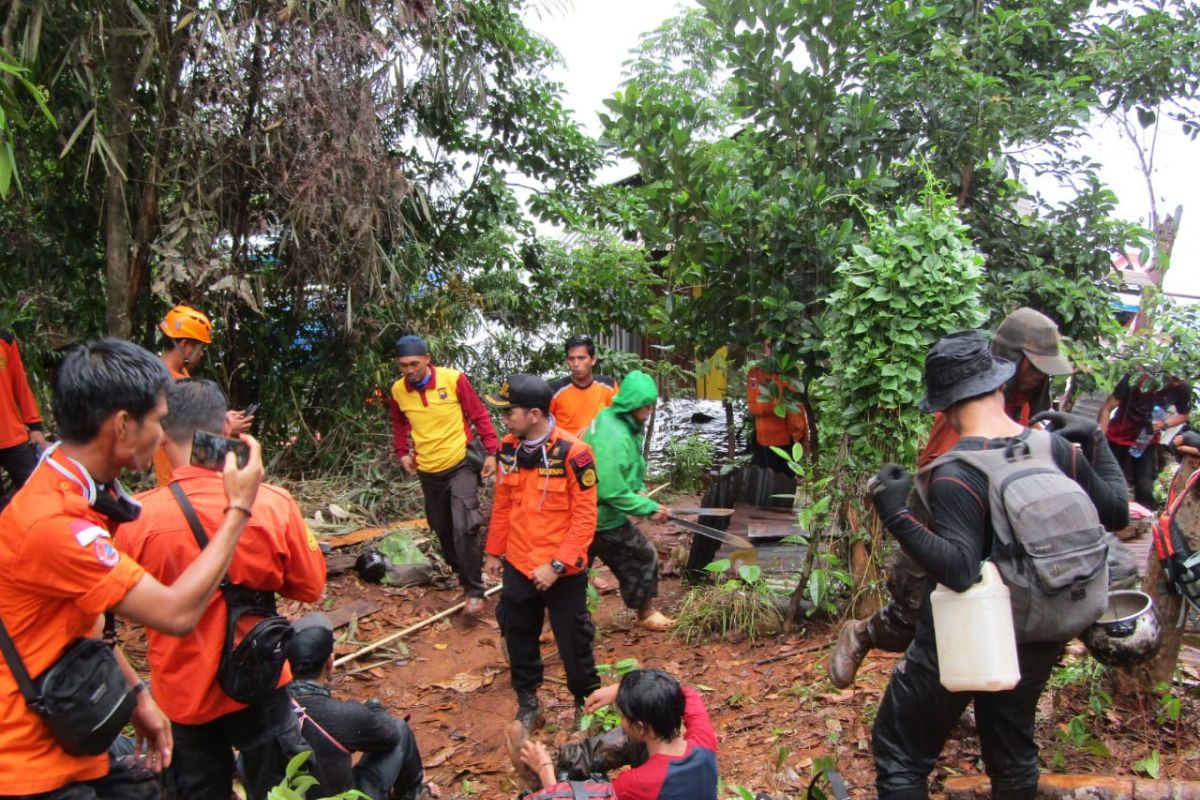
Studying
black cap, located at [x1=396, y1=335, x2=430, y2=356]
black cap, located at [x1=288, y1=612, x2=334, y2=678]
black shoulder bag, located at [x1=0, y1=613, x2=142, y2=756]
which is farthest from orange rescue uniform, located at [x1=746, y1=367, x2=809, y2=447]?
black shoulder bag, located at [x1=0, y1=613, x2=142, y2=756]

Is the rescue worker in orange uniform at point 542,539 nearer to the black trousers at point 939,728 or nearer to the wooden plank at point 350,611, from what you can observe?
the black trousers at point 939,728

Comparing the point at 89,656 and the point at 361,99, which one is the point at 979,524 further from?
the point at 361,99

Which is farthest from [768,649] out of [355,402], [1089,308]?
[355,402]

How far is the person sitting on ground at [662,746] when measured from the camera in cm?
260

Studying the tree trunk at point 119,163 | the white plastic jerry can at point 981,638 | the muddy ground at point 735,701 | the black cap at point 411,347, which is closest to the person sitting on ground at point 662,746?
the white plastic jerry can at point 981,638

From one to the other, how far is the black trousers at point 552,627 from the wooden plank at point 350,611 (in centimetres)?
205

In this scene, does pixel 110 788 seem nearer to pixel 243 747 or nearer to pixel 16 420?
pixel 243 747

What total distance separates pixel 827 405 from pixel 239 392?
5.81 metres

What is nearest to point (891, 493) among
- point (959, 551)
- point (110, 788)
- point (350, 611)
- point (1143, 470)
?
point (959, 551)

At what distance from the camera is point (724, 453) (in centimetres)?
1073

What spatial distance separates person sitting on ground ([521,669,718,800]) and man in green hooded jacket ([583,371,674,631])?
2.19 metres

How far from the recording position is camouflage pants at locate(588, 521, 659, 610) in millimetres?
5305

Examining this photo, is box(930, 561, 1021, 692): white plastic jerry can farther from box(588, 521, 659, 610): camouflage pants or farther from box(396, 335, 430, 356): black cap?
box(396, 335, 430, 356): black cap

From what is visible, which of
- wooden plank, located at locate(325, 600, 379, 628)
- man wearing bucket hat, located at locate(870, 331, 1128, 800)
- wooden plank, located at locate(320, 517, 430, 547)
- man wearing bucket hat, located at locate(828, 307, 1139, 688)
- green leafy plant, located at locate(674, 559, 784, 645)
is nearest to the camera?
man wearing bucket hat, located at locate(870, 331, 1128, 800)
